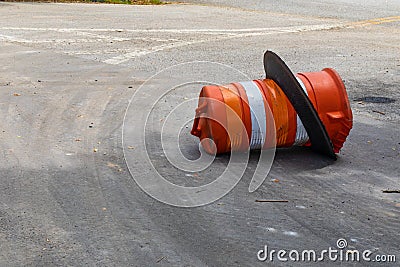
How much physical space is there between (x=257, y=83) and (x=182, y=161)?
0.99 metres

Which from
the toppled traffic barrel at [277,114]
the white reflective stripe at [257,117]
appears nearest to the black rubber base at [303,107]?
the toppled traffic barrel at [277,114]

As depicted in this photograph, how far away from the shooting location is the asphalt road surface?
485 centimetres

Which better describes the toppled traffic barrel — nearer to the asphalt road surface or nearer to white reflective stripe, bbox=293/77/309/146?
white reflective stripe, bbox=293/77/309/146

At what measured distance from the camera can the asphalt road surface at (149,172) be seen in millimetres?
4848

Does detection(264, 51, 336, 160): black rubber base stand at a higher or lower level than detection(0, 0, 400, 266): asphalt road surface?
higher

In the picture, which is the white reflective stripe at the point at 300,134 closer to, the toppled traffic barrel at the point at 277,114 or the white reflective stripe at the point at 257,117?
the toppled traffic barrel at the point at 277,114

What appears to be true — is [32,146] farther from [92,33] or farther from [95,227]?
[92,33]

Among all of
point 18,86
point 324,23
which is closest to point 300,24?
point 324,23

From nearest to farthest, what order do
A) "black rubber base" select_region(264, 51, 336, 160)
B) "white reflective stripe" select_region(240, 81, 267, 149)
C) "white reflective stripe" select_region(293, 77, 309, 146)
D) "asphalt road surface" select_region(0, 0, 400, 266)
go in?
"asphalt road surface" select_region(0, 0, 400, 266) < "black rubber base" select_region(264, 51, 336, 160) < "white reflective stripe" select_region(240, 81, 267, 149) < "white reflective stripe" select_region(293, 77, 309, 146)

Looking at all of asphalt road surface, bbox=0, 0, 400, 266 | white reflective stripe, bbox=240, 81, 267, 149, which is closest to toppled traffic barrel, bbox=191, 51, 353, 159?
white reflective stripe, bbox=240, 81, 267, 149

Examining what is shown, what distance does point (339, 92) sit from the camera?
6.68 m

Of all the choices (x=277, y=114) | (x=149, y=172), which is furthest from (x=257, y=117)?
(x=149, y=172)

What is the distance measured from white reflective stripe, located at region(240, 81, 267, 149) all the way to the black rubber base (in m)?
0.25

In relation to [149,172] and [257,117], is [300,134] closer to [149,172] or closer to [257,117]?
[257,117]
